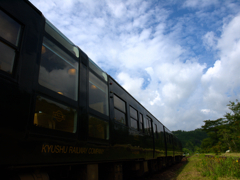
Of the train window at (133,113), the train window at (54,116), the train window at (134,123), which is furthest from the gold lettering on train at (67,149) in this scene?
the train window at (133,113)

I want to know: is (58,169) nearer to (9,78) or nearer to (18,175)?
(18,175)

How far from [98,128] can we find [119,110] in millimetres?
1541

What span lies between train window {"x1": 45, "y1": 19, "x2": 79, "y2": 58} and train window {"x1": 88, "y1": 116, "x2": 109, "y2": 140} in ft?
4.32

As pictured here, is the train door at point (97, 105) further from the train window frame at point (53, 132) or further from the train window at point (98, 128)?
the train window frame at point (53, 132)

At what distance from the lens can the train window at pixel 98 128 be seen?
3232 millimetres

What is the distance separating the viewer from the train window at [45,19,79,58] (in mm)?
2682

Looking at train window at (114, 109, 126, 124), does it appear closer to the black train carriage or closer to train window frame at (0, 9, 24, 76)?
the black train carriage

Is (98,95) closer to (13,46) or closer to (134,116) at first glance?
(13,46)

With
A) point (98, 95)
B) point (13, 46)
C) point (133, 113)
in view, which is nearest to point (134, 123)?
point (133, 113)

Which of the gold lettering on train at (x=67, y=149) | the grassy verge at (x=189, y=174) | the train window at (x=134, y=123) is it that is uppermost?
the train window at (x=134, y=123)

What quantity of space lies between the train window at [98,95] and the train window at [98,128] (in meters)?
0.25

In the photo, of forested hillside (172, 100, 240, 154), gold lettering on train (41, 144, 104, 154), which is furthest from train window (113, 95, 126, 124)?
forested hillside (172, 100, 240, 154)

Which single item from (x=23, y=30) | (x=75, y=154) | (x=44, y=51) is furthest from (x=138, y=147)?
(x=23, y=30)

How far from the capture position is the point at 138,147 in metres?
5.97
